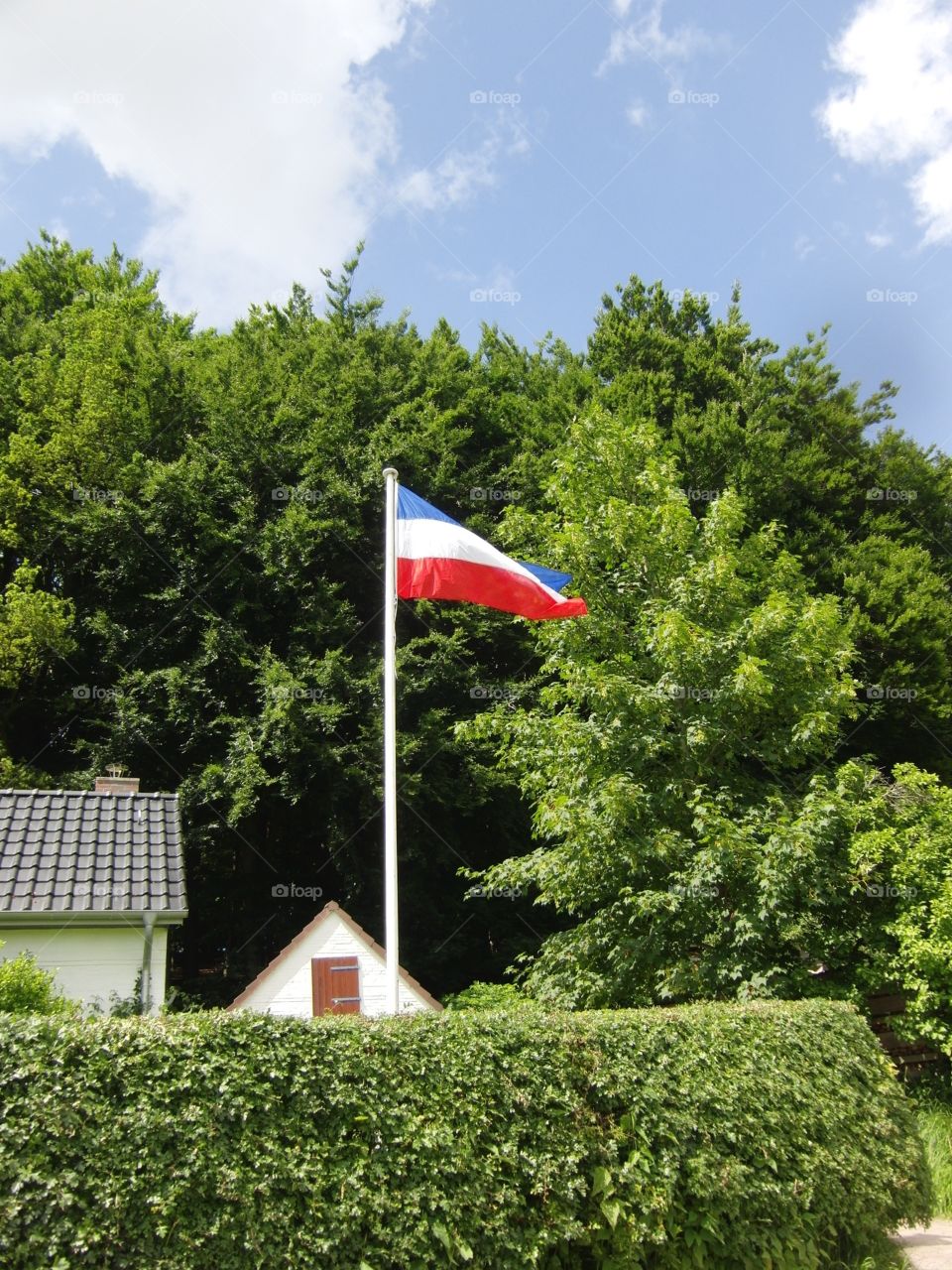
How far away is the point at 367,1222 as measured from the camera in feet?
14.9

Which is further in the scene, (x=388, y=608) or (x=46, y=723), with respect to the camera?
(x=46, y=723)

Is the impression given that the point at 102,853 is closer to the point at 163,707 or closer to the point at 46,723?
the point at 163,707

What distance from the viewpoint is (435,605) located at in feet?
Result: 65.9

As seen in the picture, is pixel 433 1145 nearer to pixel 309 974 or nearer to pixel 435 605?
pixel 309 974

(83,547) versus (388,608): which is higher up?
(83,547)

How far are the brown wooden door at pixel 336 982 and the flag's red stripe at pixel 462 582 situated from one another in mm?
Answer: 6248

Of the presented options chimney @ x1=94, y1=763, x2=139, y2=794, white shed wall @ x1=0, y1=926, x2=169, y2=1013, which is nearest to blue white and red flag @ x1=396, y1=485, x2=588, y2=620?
white shed wall @ x1=0, y1=926, x2=169, y2=1013

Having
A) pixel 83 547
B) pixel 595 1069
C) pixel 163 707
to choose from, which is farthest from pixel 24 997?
pixel 83 547

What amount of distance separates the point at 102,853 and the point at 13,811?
1398 millimetres

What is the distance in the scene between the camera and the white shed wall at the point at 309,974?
1215cm
